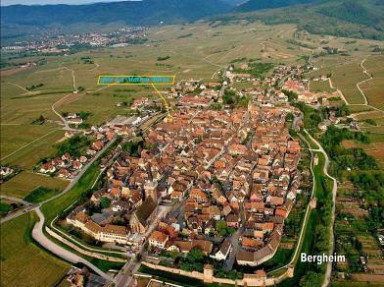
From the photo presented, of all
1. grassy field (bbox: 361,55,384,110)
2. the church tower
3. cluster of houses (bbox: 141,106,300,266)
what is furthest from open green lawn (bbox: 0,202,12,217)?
grassy field (bbox: 361,55,384,110)

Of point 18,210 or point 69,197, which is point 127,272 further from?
point 18,210

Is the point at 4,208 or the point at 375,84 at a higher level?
the point at 375,84

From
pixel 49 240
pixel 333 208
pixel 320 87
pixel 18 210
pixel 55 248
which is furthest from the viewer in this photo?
pixel 320 87

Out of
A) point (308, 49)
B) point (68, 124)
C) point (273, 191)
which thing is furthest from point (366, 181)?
point (308, 49)

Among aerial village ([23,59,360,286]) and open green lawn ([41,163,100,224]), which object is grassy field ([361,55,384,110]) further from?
open green lawn ([41,163,100,224])

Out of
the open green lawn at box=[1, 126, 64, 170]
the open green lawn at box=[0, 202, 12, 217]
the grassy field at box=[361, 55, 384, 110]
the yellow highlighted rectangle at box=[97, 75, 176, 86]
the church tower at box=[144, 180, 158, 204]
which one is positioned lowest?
the yellow highlighted rectangle at box=[97, 75, 176, 86]

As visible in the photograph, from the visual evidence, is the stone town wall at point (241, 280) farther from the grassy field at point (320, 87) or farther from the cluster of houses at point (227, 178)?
the grassy field at point (320, 87)

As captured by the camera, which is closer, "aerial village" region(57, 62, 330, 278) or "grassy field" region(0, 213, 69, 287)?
"grassy field" region(0, 213, 69, 287)

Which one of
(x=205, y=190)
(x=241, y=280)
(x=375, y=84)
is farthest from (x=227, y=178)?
(x=375, y=84)
